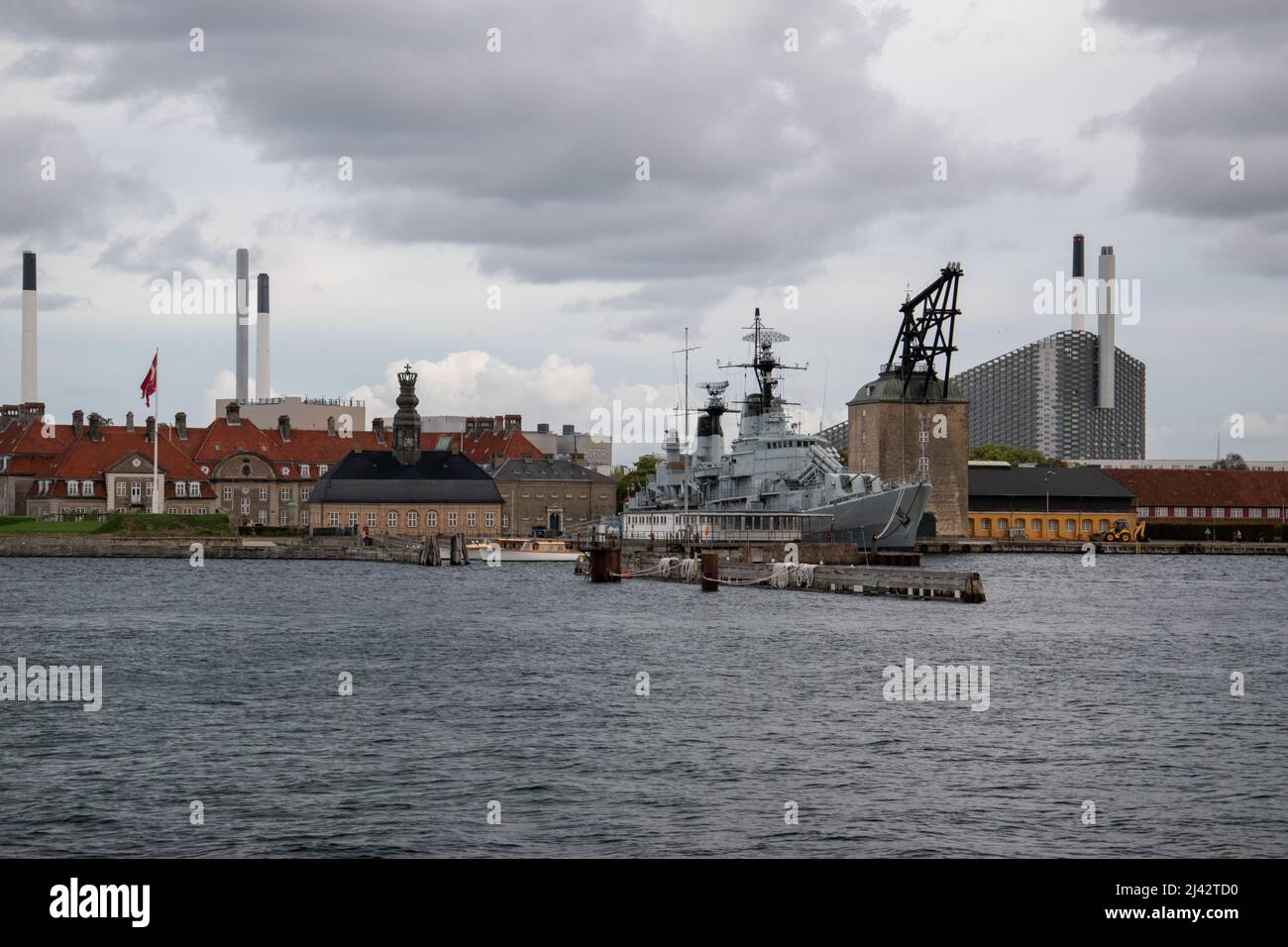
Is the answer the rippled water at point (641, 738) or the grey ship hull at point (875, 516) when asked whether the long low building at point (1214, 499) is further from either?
the rippled water at point (641, 738)

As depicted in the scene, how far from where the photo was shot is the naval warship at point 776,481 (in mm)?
82500

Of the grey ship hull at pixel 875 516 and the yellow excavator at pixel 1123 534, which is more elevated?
the grey ship hull at pixel 875 516

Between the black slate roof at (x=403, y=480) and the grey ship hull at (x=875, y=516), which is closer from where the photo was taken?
the grey ship hull at (x=875, y=516)

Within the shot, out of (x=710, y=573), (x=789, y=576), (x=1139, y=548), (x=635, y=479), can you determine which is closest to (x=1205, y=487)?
(x=1139, y=548)

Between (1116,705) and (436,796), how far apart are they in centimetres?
1527

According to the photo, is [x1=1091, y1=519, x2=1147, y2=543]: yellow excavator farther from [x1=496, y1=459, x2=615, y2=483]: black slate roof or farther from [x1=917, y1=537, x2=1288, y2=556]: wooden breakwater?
[x1=496, y1=459, x2=615, y2=483]: black slate roof

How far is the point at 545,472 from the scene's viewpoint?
125750 mm

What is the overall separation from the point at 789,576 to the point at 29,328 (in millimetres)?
93664

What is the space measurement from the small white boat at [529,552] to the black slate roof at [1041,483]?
47082mm

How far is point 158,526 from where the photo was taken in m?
102

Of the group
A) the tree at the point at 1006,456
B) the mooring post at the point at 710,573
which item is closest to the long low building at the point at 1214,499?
the tree at the point at 1006,456

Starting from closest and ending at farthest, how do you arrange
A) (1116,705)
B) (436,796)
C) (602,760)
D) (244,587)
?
(436,796) < (602,760) < (1116,705) < (244,587)
